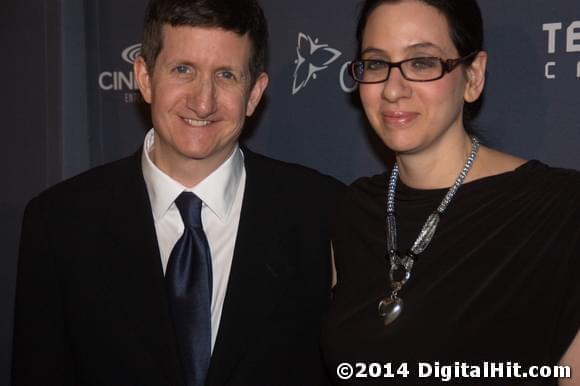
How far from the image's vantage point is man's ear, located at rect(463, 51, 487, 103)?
6.95 ft

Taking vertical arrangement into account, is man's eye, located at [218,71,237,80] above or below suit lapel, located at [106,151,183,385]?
above

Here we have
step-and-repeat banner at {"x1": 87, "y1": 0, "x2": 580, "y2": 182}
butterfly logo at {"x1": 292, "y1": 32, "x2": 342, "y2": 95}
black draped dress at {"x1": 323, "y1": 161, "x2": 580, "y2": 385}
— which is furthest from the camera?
butterfly logo at {"x1": 292, "y1": 32, "x2": 342, "y2": 95}

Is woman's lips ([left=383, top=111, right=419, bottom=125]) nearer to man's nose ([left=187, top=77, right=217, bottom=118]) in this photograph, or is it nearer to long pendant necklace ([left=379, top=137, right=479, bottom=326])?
long pendant necklace ([left=379, top=137, right=479, bottom=326])

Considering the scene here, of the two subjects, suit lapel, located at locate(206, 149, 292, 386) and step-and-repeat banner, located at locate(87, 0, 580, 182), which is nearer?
suit lapel, located at locate(206, 149, 292, 386)

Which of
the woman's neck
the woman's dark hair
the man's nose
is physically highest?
the woman's dark hair

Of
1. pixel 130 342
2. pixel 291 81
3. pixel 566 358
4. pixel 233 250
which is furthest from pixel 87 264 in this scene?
pixel 566 358

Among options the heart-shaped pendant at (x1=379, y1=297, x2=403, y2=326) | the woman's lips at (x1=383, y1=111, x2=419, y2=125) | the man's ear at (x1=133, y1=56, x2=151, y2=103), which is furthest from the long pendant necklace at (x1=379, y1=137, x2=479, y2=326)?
the man's ear at (x1=133, y1=56, x2=151, y2=103)

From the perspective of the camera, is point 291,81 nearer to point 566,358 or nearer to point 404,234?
point 404,234

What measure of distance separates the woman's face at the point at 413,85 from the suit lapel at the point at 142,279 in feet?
2.69

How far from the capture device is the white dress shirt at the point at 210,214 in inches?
91.7

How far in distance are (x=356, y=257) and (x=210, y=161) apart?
1.91 feet

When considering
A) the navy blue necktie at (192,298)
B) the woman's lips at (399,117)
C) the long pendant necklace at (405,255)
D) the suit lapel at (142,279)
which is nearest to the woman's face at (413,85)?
the woman's lips at (399,117)

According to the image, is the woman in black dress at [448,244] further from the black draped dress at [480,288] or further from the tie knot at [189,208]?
the tie knot at [189,208]

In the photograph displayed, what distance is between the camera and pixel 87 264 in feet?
7.52
